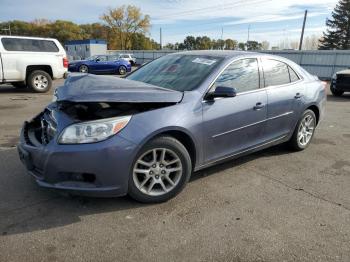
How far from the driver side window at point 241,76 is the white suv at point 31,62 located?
9.21 metres

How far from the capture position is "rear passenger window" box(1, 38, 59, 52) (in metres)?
11.1

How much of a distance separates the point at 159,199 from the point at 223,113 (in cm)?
121

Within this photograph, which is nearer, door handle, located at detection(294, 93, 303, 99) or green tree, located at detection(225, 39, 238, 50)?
door handle, located at detection(294, 93, 303, 99)

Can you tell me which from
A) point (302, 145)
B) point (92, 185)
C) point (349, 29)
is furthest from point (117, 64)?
point (349, 29)

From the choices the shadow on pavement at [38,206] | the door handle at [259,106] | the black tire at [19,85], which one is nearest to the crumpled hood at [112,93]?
the shadow on pavement at [38,206]

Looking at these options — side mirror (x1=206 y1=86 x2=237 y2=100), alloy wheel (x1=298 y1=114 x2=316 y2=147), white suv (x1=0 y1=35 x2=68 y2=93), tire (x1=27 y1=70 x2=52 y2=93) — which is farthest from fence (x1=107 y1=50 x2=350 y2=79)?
side mirror (x1=206 y1=86 x2=237 y2=100)

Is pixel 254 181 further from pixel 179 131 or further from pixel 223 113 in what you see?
pixel 179 131

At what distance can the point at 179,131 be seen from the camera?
3.51 metres

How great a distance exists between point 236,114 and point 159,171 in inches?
46.8

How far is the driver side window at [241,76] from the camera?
404 cm

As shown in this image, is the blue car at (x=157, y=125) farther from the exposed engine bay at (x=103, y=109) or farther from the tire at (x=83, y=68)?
the tire at (x=83, y=68)

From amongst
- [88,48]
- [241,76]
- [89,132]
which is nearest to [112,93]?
[89,132]

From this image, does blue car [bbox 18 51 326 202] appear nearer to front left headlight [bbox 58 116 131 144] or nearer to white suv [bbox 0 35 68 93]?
front left headlight [bbox 58 116 131 144]

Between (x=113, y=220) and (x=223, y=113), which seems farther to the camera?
(x=223, y=113)
